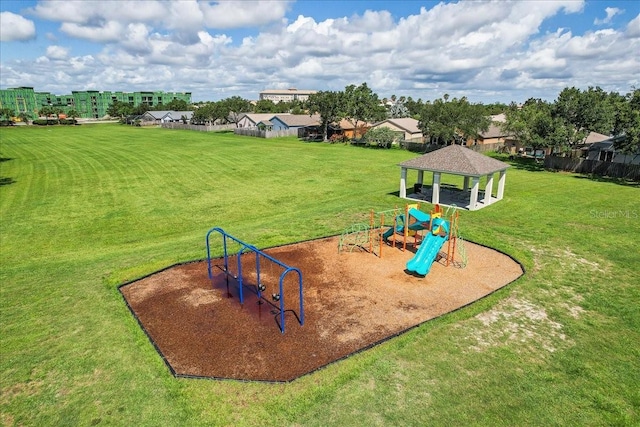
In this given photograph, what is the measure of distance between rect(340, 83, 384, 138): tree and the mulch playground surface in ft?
166

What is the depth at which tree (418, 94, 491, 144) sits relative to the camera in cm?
4878

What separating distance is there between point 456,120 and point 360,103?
18999mm

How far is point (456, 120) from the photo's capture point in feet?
161

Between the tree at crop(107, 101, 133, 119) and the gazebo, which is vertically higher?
the tree at crop(107, 101, 133, 119)

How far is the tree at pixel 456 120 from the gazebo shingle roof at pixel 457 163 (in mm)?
25518

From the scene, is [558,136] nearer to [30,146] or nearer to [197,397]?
[197,397]

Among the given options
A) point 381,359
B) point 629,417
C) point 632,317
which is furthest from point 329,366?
point 632,317

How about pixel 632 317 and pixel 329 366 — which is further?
pixel 632 317

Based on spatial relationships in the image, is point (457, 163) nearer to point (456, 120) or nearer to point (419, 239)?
point (419, 239)

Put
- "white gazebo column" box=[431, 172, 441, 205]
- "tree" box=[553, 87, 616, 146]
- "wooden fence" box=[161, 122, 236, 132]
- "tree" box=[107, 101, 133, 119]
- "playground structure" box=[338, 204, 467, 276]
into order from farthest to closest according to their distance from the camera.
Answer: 1. "tree" box=[107, 101, 133, 119]
2. "wooden fence" box=[161, 122, 236, 132]
3. "tree" box=[553, 87, 616, 146]
4. "white gazebo column" box=[431, 172, 441, 205]
5. "playground structure" box=[338, 204, 467, 276]

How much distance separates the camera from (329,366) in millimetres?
9180

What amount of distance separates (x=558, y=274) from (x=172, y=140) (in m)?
62.1

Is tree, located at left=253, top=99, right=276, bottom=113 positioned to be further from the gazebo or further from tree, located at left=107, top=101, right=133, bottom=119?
the gazebo

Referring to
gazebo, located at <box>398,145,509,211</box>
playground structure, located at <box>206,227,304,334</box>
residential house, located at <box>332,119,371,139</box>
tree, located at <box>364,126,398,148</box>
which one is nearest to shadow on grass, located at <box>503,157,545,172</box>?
tree, located at <box>364,126,398,148</box>
